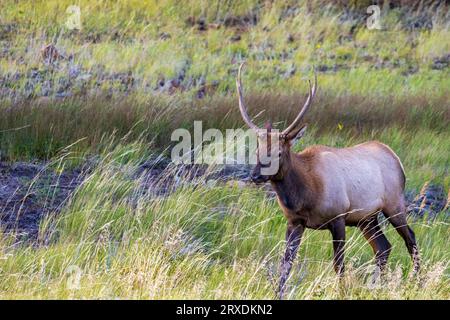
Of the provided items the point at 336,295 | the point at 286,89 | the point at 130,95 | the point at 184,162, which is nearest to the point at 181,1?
the point at 286,89

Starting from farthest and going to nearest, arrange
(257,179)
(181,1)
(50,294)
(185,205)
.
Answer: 1. (181,1)
2. (185,205)
3. (257,179)
4. (50,294)

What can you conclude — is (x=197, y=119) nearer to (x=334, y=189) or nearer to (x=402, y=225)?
(x=402, y=225)

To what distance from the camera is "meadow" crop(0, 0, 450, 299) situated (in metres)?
8.15

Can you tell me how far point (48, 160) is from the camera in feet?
35.7

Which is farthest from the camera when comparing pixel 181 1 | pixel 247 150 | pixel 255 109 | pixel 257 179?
pixel 181 1

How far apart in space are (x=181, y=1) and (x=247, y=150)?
26.7 ft

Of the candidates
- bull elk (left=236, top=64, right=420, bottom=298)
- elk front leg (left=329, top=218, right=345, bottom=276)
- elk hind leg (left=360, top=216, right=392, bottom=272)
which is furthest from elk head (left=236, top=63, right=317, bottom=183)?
elk hind leg (left=360, top=216, right=392, bottom=272)

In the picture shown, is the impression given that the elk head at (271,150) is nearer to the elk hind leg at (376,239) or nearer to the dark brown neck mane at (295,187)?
the dark brown neck mane at (295,187)

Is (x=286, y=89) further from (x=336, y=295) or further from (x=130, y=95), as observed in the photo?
(x=336, y=295)

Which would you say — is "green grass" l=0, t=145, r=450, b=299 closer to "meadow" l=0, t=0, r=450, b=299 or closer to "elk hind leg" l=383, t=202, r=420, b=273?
"meadow" l=0, t=0, r=450, b=299

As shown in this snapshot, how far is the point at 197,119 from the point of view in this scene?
12.2 meters

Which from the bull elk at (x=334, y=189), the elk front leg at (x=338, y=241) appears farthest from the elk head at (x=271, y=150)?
the elk front leg at (x=338, y=241)

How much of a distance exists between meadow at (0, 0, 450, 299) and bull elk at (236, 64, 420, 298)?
19cm

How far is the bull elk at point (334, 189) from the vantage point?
8.43 metres
